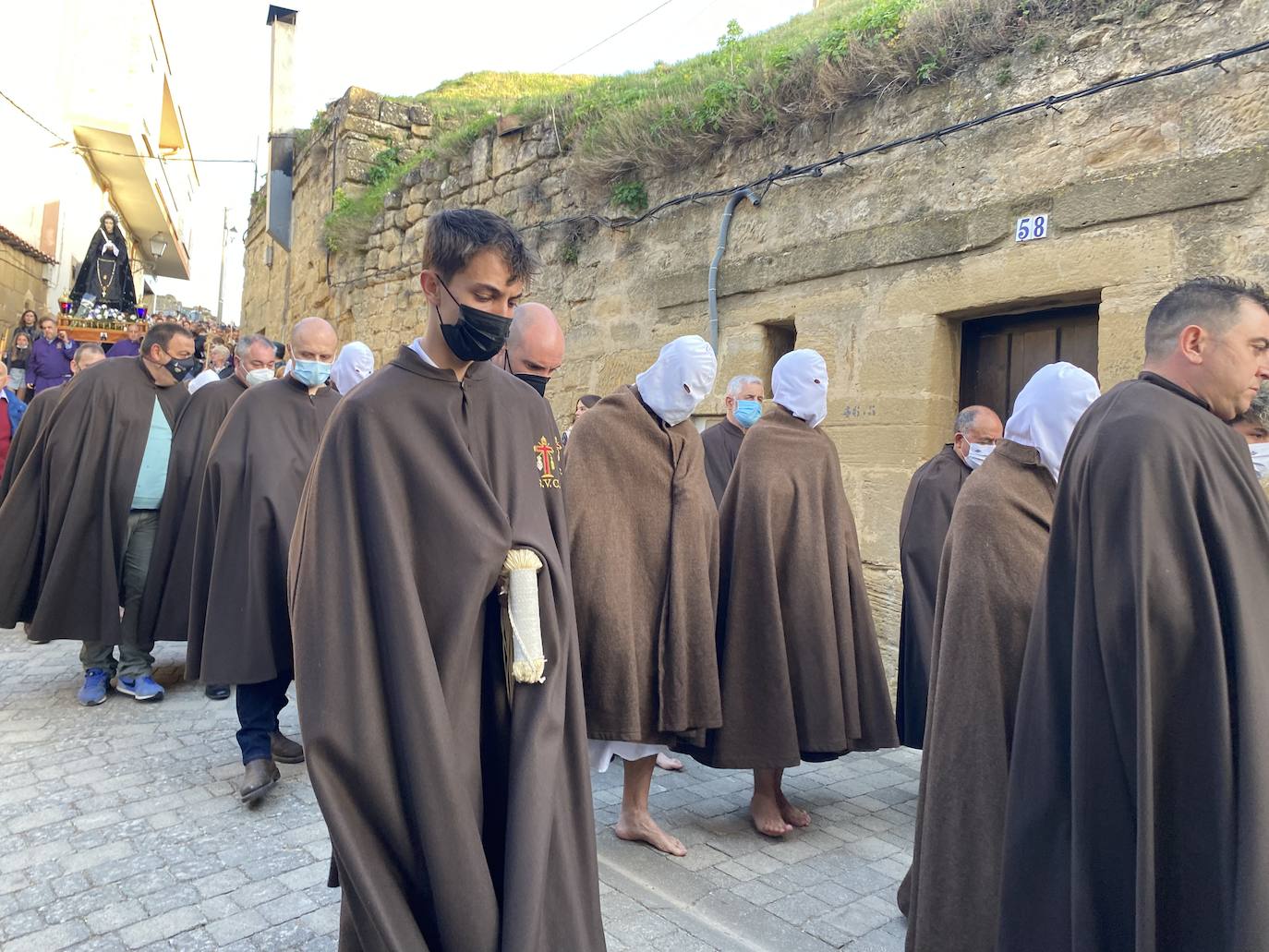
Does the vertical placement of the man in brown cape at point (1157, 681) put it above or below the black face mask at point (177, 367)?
below

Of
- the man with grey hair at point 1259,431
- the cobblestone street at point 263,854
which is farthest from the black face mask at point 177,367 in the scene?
the man with grey hair at point 1259,431

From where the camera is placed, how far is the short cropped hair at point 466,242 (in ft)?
8.13

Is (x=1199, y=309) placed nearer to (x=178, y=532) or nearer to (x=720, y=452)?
(x=720, y=452)

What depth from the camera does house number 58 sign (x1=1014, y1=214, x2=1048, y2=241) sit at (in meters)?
5.46

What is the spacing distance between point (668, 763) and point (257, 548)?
7.60 feet

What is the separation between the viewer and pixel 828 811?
4.58m

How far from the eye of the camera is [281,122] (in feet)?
55.2

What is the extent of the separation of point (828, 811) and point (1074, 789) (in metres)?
2.45

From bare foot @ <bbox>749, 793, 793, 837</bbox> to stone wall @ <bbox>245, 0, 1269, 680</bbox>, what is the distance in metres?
2.33

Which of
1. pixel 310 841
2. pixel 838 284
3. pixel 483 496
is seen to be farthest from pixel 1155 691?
pixel 838 284

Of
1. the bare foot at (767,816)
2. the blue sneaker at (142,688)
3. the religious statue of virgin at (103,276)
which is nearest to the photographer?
the bare foot at (767,816)

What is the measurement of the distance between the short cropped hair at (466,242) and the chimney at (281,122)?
1455cm

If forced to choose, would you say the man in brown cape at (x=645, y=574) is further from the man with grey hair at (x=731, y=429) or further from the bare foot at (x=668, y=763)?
the man with grey hair at (x=731, y=429)

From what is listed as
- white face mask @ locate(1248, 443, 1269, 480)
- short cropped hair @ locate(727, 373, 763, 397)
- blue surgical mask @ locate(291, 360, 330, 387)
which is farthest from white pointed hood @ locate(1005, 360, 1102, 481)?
short cropped hair @ locate(727, 373, 763, 397)
